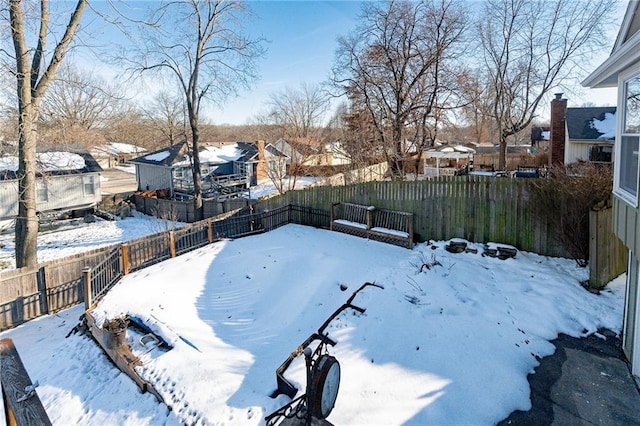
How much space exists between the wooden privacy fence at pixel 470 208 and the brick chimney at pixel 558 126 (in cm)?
1421

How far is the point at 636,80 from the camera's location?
5.09 metres

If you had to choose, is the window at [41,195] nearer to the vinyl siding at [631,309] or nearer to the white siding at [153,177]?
the white siding at [153,177]

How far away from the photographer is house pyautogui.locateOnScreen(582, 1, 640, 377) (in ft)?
15.9

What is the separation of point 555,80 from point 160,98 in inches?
1261

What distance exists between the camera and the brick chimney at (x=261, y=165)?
99.6 ft

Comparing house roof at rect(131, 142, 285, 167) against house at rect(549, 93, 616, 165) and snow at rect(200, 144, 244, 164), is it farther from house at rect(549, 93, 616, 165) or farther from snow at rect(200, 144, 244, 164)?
house at rect(549, 93, 616, 165)

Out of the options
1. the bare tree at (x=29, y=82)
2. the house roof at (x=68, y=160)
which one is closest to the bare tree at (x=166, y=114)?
the house roof at (x=68, y=160)

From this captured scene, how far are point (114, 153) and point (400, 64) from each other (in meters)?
44.7

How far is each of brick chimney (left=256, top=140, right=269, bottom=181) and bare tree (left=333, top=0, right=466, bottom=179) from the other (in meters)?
12.4

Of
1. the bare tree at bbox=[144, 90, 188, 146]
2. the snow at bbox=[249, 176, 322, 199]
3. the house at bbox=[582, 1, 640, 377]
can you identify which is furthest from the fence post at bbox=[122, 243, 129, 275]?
the bare tree at bbox=[144, 90, 188, 146]

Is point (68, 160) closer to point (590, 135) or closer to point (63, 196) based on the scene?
point (63, 196)

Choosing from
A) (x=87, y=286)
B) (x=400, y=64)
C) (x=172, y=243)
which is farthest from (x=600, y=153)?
(x=87, y=286)

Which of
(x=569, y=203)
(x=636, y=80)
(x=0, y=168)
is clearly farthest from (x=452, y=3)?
(x=0, y=168)

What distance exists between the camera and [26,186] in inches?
368
